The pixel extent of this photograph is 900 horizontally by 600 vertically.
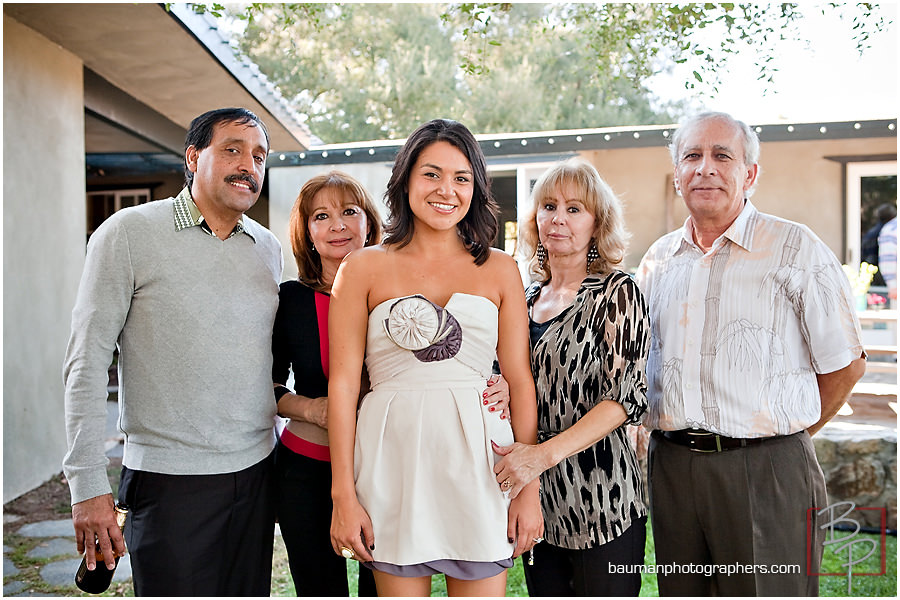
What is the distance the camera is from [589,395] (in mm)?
2314

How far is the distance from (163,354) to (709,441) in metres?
1.81

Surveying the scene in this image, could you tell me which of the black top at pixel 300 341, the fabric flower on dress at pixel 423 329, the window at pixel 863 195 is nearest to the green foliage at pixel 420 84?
the window at pixel 863 195

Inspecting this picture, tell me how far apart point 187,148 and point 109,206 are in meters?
11.4

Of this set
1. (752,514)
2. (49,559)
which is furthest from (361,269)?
(49,559)

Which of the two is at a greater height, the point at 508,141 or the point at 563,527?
the point at 508,141

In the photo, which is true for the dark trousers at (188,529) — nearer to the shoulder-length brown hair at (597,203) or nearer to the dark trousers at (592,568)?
the dark trousers at (592,568)

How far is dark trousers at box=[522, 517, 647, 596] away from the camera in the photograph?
2.28 metres

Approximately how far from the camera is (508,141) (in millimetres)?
8695

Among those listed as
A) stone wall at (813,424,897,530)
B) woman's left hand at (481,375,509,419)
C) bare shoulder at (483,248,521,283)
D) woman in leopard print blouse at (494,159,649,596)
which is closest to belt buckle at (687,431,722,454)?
woman in leopard print blouse at (494,159,649,596)

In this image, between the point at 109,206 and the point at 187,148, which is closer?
Result: the point at 187,148

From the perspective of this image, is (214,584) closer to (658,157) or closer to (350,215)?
(350,215)

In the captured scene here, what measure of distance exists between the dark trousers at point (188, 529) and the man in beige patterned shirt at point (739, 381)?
1.43 meters

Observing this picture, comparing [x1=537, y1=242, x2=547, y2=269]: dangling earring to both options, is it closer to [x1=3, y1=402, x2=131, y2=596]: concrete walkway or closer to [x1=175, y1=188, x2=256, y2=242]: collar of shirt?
[x1=175, y1=188, x2=256, y2=242]: collar of shirt

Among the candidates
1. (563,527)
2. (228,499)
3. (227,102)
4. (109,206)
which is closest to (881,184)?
(227,102)
